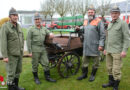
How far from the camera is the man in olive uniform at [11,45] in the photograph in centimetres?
285

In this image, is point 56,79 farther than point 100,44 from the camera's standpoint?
Yes

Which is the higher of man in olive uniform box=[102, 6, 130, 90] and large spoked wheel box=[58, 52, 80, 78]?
man in olive uniform box=[102, 6, 130, 90]

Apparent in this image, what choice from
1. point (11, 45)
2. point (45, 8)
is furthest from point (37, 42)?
point (45, 8)

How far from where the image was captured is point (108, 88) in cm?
360

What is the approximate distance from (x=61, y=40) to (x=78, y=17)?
1.07 m

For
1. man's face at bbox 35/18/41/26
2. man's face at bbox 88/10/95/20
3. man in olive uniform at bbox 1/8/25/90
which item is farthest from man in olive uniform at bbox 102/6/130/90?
man in olive uniform at bbox 1/8/25/90

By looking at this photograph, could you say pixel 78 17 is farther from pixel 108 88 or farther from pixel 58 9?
pixel 58 9

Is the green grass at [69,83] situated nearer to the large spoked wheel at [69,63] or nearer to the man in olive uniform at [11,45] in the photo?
the large spoked wheel at [69,63]

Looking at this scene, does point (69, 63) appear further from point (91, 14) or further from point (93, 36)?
point (91, 14)

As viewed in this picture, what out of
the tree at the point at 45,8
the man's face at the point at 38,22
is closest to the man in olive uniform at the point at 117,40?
the man's face at the point at 38,22

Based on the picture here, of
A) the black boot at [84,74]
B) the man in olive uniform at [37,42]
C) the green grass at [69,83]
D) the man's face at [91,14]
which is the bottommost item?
the green grass at [69,83]

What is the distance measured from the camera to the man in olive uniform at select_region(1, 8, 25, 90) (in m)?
2.85

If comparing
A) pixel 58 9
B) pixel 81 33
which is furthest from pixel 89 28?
pixel 58 9

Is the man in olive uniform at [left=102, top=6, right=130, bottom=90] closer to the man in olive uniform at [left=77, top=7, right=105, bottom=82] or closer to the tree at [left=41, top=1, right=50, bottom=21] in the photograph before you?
the man in olive uniform at [left=77, top=7, right=105, bottom=82]
